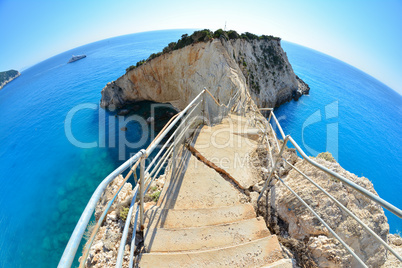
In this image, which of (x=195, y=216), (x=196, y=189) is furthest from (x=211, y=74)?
(x=195, y=216)

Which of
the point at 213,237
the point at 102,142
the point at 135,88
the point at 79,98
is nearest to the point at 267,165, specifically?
the point at 213,237

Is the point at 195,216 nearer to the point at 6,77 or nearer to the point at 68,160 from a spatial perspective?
the point at 68,160

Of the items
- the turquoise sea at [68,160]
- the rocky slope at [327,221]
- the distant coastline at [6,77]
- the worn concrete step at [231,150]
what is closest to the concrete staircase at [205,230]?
the rocky slope at [327,221]

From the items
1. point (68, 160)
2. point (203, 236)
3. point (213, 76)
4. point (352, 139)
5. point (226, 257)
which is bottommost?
point (352, 139)

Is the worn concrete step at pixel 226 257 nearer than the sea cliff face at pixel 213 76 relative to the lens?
Yes

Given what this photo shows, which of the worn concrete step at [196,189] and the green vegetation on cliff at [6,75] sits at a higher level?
the green vegetation on cliff at [6,75]

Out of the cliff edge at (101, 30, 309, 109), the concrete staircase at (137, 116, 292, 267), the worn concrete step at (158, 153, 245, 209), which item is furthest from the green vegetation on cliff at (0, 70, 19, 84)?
the concrete staircase at (137, 116, 292, 267)

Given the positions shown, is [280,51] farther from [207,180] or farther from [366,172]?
[207,180]

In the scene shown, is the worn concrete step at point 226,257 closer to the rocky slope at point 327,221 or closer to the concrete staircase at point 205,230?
the concrete staircase at point 205,230
